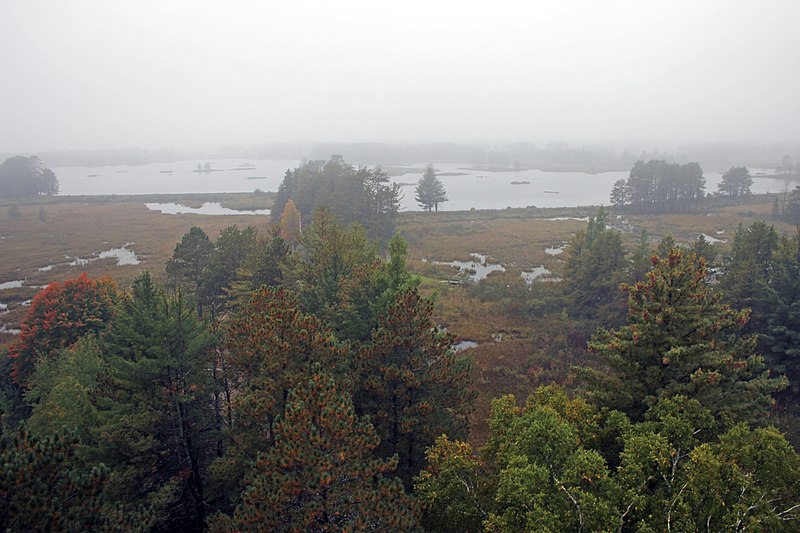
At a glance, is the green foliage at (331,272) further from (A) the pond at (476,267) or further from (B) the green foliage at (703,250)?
(A) the pond at (476,267)

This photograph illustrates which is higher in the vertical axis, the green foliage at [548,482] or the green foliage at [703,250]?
the green foliage at [703,250]

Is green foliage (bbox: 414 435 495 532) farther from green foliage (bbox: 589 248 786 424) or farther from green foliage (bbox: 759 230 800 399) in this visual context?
green foliage (bbox: 759 230 800 399)

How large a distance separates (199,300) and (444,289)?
22096 millimetres

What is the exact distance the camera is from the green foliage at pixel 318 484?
919cm

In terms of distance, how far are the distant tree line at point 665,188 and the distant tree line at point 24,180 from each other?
136338 mm

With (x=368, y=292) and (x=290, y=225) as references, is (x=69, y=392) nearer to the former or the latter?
(x=368, y=292)

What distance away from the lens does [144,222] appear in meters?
81.0

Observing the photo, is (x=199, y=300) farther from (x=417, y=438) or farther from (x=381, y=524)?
(x=381, y=524)

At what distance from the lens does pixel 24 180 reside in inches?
4505

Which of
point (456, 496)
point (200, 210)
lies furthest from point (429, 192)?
point (456, 496)

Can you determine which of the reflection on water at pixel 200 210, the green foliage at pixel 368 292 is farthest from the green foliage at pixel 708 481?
the reflection on water at pixel 200 210

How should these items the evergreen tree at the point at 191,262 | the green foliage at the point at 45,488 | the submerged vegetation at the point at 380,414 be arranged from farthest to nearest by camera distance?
the evergreen tree at the point at 191,262 < the submerged vegetation at the point at 380,414 < the green foliage at the point at 45,488

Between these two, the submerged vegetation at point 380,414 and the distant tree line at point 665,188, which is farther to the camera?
the distant tree line at point 665,188

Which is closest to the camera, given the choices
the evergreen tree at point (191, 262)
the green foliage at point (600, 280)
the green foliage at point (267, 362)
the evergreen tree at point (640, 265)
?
the green foliage at point (267, 362)
